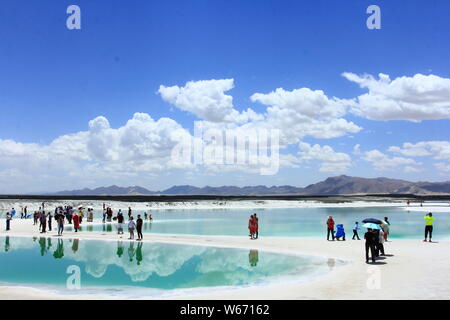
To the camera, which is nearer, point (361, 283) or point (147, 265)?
point (361, 283)

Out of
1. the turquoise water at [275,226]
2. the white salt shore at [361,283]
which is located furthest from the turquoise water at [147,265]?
the turquoise water at [275,226]

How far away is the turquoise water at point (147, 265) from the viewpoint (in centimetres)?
1612

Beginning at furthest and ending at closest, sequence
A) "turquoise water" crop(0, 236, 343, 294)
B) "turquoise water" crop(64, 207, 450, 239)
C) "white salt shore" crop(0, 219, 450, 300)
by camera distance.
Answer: "turquoise water" crop(64, 207, 450, 239), "turquoise water" crop(0, 236, 343, 294), "white salt shore" crop(0, 219, 450, 300)

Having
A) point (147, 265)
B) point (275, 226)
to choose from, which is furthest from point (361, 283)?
point (275, 226)

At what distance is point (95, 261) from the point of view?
20797mm

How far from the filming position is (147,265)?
779 inches

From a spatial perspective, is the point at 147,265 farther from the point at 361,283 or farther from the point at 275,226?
the point at 275,226

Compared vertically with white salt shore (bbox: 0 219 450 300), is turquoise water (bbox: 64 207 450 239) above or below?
below

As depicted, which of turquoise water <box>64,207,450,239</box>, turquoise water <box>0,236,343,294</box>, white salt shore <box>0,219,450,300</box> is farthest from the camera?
turquoise water <box>64,207,450,239</box>

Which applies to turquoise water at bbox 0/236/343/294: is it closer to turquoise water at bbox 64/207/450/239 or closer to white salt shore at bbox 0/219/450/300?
white salt shore at bbox 0/219/450/300

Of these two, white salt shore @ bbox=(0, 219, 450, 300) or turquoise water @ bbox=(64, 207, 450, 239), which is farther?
turquoise water @ bbox=(64, 207, 450, 239)

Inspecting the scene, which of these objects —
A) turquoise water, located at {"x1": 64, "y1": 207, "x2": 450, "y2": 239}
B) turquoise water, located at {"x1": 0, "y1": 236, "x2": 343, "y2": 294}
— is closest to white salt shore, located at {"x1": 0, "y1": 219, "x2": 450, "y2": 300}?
turquoise water, located at {"x1": 0, "y1": 236, "x2": 343, "y2": 294}

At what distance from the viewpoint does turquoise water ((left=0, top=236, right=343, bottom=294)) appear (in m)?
16.1

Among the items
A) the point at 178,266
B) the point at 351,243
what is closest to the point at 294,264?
the point at 178,266
